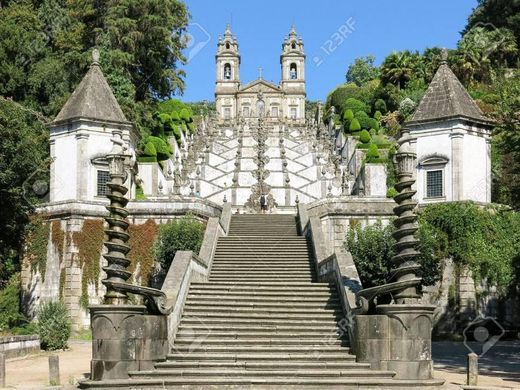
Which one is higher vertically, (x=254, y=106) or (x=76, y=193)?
(x=254, y=106)

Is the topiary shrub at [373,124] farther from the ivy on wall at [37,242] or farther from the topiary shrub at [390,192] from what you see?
the ivy on wall at [37,242]

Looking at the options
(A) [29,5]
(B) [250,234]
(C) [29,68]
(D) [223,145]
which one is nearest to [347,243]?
(B) [250,234]

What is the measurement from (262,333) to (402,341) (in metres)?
3.73

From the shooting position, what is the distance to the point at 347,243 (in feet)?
98.5

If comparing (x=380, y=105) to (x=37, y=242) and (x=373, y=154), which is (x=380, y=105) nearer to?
(x=373, y=154)

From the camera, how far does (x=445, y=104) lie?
108 feet

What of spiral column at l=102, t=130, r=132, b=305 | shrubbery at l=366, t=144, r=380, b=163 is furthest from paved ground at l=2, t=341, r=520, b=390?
shrubbery at l=366, t=144, r=380, b=163

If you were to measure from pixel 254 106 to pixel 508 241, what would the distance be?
79451mm

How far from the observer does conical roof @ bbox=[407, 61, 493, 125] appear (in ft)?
106

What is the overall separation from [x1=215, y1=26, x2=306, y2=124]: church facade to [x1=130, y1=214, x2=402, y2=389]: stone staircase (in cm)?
8043

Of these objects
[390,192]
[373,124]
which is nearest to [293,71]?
[373,124]

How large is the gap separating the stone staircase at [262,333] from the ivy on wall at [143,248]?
7006 mm

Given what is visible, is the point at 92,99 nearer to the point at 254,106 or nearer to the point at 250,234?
the point at 250,234

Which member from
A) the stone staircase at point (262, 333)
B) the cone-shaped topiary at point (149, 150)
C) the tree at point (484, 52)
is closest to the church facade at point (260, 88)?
the tree at point (484, 52)
